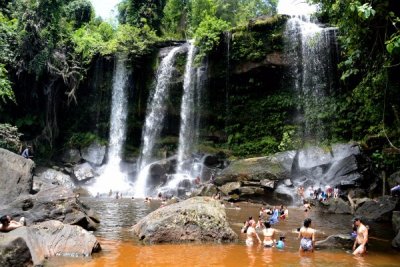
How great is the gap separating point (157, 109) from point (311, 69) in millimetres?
11209

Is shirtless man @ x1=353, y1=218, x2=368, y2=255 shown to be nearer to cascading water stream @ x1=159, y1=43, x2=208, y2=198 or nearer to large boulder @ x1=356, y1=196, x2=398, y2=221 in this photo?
large boulder @ x1=356, y1=196, x2=398, y2=221

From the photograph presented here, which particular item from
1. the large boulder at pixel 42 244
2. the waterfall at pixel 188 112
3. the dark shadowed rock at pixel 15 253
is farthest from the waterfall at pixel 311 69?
the dark shadowed rock at pixel 15 253

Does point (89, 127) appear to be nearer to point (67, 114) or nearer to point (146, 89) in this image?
point (67, 114)

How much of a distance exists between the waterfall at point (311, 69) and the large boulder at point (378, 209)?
30.8 feet

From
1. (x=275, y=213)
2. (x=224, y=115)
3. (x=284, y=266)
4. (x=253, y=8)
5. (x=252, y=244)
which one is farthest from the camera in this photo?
(x=253, y=8)

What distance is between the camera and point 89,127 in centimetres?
3306

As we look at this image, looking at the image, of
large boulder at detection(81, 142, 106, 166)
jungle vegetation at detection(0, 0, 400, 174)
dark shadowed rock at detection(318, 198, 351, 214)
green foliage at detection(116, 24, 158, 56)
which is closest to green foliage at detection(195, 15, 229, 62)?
jungle vegetation at detection(0, 0, 400, 174)

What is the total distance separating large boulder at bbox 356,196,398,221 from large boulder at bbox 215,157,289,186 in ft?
19.0

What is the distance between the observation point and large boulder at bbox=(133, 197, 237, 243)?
11.1m

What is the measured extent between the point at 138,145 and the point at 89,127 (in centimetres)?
462

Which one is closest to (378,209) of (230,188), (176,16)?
(230,188)

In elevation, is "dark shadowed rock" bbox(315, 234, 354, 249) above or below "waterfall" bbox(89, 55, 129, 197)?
below

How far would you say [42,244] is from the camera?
29.7ft

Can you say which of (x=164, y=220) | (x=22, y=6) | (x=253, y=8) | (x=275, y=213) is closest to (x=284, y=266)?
(x=164, y=220)
